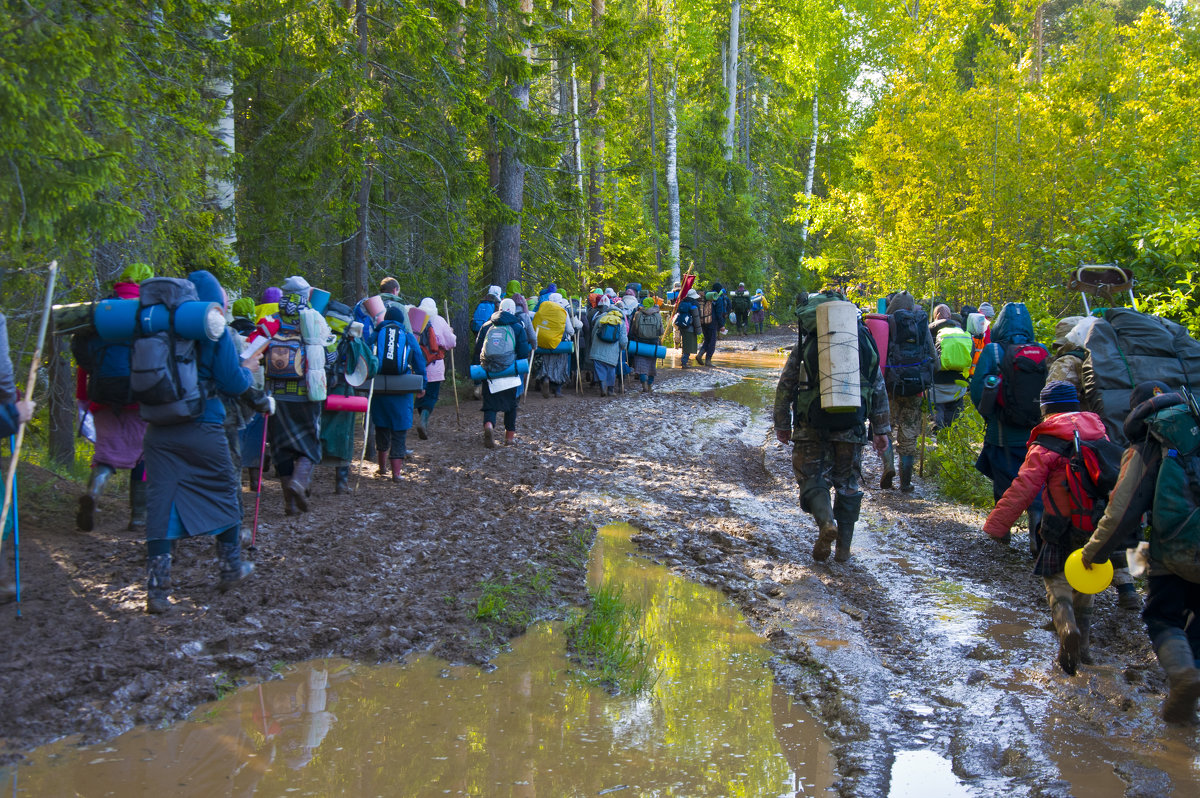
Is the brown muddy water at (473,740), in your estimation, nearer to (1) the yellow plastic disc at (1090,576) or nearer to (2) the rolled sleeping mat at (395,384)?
(1) the yellow plastic disc at (1090,576)

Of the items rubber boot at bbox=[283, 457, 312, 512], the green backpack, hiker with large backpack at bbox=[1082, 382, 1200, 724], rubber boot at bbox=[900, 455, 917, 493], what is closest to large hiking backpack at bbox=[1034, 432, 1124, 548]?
hiker with large backpack at bbox=[1082, 382, 1200, 724]

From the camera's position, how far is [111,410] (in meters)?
7.18

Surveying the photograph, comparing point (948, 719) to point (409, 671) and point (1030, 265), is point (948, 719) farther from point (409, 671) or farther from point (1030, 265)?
point (1030, 265)

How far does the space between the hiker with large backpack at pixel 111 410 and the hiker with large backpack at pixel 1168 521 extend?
5.99 meters

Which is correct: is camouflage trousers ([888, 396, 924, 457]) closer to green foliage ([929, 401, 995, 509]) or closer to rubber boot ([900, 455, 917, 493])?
rubber boot ([900, 455, 917, 493])

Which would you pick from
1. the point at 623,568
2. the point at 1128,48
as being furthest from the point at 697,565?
the point at 1128,48

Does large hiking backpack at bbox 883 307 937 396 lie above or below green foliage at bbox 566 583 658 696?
above

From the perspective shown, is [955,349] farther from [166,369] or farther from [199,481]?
[166,369]

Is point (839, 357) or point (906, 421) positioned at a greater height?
point (839, 357)

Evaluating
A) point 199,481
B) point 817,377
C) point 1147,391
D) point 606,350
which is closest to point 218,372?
point 199,481

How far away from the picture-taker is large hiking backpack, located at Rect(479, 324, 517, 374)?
1184 cm

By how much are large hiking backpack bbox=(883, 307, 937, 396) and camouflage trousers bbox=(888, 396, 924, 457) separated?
0.12 meters

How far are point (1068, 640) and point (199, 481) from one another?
5068 mm

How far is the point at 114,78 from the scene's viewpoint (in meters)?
6.82
